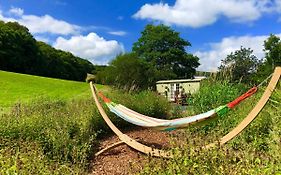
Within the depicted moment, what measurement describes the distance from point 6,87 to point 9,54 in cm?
1778

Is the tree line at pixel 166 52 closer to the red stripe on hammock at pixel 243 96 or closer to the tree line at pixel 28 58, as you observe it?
the tree line at pixel 28 58

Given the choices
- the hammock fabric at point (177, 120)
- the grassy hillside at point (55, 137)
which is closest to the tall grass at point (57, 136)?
the grassy hillside at point (55, 137)

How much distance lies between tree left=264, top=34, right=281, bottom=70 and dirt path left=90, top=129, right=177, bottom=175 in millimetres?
18447

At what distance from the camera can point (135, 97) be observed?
902 cm

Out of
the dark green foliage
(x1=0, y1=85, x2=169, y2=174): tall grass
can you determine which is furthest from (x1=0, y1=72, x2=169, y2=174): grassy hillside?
the dark green foliage

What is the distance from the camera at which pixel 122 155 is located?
5887mm

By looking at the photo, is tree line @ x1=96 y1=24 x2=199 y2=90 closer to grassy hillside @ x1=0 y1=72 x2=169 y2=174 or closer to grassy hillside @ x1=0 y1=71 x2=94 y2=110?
grassy hillside @ x1=0 y1=71 x2=94 y2=110

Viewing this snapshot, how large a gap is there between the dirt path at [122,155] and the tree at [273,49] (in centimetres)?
1845

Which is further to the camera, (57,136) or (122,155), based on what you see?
(122,155)

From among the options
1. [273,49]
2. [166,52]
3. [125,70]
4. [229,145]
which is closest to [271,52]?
[273,49]

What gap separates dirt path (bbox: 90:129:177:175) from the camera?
17.3 feet

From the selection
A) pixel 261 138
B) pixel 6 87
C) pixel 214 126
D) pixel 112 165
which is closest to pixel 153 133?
pixel 214 126

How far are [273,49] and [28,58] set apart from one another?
26342 mm

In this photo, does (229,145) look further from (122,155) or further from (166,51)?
(166,51)
